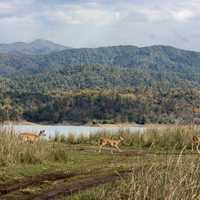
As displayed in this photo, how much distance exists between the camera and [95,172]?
52.9 feet

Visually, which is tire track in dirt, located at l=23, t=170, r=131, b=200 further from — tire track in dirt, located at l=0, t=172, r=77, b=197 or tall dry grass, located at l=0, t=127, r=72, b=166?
tall dry grass, located at l=0, t=127, r=72, b=166

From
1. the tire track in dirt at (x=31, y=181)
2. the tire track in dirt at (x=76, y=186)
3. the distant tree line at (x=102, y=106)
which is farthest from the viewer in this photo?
the distant tree line at (x=102, y=106)

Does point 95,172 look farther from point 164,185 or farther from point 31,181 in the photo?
point 164,185

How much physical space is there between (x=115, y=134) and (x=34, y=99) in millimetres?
66818

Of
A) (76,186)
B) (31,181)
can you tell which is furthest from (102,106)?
(76,186)

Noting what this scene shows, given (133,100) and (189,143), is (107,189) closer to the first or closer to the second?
(189,143)

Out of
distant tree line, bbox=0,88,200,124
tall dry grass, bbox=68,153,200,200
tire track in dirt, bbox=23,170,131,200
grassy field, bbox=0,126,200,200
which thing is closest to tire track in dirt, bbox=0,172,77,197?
grassy field, bbox=0,126,200,200

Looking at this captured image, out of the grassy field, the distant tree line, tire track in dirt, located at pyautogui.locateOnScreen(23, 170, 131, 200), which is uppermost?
the distant tree line

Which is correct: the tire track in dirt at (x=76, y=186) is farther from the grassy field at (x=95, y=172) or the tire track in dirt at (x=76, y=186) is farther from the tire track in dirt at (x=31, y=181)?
the tire track in dirt at (x=31, y=181)

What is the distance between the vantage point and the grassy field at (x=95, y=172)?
9742 millimetres

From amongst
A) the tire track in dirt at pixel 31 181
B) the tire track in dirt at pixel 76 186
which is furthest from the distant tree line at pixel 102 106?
the tire track in dirt at pixel 76 186

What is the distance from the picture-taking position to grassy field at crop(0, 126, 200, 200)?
9742 millimetres

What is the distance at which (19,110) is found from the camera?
8625 cm

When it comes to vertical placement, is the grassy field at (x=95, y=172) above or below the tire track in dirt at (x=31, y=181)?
above
